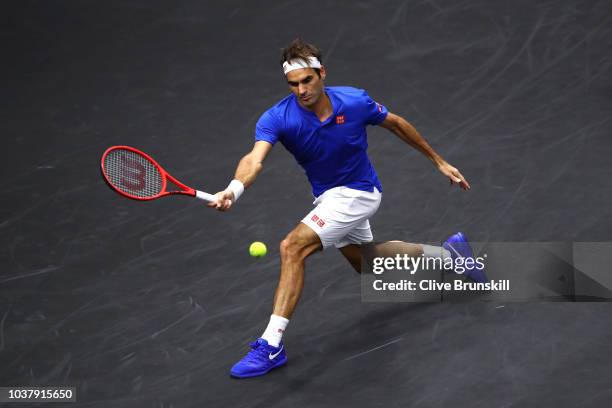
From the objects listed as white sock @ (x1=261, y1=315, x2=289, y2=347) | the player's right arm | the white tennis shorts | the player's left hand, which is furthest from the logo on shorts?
the player's left hand

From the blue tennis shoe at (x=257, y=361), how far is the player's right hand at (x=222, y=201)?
967mm

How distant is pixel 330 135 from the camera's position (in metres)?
→ 6.69

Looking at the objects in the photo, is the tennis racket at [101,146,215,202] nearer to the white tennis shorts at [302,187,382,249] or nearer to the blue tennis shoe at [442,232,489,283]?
the white tennis shorts at [302,187,382,249]

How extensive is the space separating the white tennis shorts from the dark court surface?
26.6 inches

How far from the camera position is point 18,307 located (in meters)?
7.55

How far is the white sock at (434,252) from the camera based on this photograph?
736 cm

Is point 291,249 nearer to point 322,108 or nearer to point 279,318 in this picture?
point 279,318

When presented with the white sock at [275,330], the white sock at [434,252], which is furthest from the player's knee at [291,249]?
the white sock at [434,252]

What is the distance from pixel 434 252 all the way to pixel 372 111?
43.6 inches

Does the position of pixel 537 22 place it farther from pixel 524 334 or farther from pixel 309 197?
pixel 524 334

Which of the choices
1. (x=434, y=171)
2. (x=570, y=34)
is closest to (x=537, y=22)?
(x=570, y=34)

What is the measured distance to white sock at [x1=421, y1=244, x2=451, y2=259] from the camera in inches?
290

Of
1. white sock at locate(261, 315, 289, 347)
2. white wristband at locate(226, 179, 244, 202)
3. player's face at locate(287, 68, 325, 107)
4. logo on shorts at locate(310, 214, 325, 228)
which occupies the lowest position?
white sock at locate(261, 315, 289, 347)

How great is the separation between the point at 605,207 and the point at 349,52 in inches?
139
